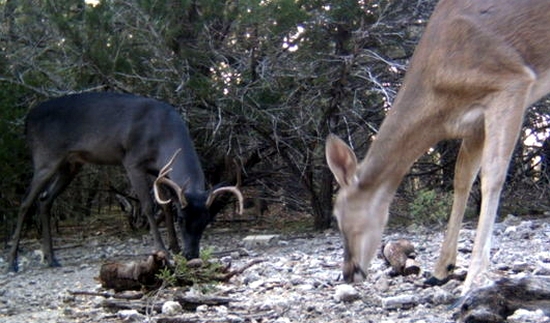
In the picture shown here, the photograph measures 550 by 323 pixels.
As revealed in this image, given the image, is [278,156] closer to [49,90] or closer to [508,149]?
[49,90]

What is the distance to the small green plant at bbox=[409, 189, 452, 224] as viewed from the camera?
10867 mm

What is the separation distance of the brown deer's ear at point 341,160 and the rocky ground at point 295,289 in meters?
0.79

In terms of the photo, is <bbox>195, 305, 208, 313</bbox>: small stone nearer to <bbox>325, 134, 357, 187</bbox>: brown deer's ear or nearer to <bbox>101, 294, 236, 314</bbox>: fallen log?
<bbox>101, 294, 236, 314</bbox>: fallen log

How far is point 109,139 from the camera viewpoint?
11.1 meters

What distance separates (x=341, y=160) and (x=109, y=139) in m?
5.46

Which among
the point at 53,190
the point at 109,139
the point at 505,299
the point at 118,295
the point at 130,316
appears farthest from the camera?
the point at 53,190

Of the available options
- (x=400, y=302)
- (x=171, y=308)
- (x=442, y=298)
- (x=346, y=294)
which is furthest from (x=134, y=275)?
(x=442, y=298)

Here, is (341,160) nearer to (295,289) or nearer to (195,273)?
(295,289)

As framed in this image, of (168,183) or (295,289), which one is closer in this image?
(295,289)

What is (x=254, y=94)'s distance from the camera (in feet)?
36.4

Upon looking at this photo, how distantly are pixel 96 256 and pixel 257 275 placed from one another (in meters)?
4.02

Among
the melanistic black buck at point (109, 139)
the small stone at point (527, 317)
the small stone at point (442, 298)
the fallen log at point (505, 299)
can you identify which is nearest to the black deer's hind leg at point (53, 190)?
the melanistic black buck at point (109, 139)

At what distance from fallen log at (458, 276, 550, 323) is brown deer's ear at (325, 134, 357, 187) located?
1774 millimetres

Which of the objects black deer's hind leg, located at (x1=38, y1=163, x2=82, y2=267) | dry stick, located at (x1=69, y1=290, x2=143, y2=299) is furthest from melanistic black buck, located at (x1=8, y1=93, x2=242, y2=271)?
dry stick, located at (x1=69, y1=290, x2=143, y2=299)
